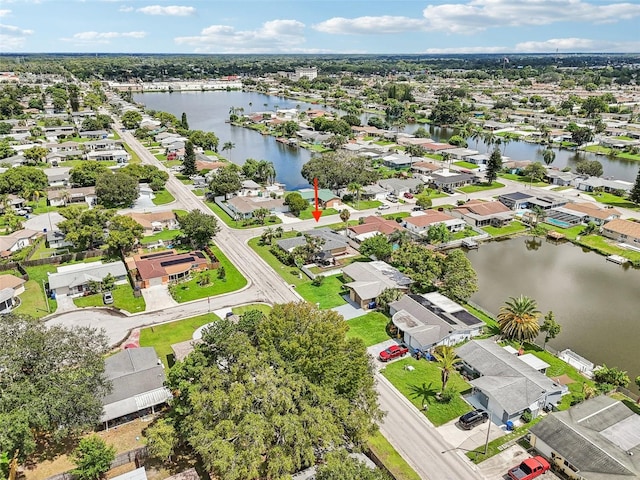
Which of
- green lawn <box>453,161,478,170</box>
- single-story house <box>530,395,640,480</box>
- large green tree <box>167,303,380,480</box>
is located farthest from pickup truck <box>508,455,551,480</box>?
green lawn <box>453,161,478,170</box>

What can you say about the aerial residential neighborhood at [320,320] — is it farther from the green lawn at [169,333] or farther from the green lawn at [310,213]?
the green lawn at [310,213]

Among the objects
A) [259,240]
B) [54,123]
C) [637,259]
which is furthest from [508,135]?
[54,123]

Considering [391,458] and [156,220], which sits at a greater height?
[156,220]

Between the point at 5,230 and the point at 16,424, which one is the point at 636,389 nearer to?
the point at 16,424

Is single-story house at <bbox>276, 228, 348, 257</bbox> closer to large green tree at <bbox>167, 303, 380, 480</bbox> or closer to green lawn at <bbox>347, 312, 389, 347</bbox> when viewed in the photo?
green lawn at <bbox>347, 312, 389, 347</bbox>

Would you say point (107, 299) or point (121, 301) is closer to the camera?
point (107, 299)

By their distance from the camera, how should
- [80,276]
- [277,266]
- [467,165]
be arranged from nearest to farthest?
[80,276] < [277,266] < [467,165]

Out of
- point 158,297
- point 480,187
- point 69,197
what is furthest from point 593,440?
point 69,197

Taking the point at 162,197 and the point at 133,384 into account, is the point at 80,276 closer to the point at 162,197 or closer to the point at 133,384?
the point at 133,384
